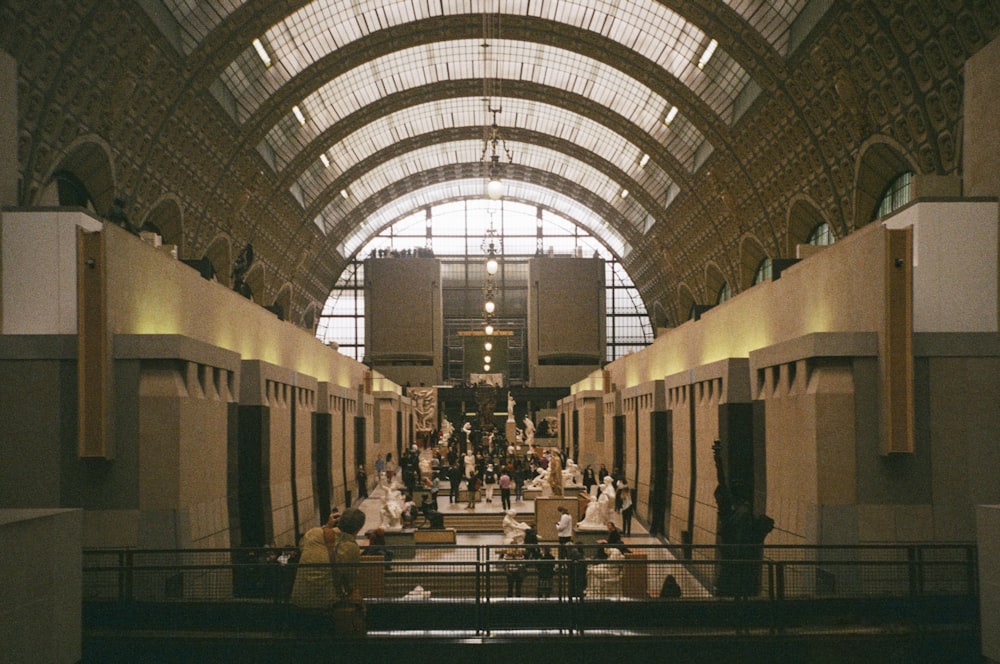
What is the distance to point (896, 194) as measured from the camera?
1141 inches

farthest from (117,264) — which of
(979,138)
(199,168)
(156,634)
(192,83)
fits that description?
(199,168)

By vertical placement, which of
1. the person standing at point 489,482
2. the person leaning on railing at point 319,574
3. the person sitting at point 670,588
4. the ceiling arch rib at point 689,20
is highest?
the ceiling arch rib at point 689,20

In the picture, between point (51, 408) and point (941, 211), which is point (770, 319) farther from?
point (51, 408)

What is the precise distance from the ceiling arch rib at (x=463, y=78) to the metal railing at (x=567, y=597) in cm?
3473

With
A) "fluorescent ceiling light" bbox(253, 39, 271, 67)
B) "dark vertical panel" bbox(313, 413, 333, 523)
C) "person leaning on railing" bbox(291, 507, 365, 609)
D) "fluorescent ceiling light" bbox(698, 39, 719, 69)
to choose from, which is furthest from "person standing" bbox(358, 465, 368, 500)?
"person leaning on railing" bbox(291, 507, 365, 609)

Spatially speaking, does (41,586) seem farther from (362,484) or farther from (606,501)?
(362,484)

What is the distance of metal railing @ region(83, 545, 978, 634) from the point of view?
1084 centimetres

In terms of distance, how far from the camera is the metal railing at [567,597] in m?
10.8

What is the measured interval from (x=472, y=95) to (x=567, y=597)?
3922 cm

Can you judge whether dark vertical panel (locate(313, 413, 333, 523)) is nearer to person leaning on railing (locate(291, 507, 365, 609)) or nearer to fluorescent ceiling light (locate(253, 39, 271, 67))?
fluorescent ceiling light (locate(253, 39, 271, 67))

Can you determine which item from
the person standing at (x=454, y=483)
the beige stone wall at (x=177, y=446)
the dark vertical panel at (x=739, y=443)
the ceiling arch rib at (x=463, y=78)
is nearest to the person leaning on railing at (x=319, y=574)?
the beige stone wall at (x=177, y=446)

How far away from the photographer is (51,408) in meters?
14.3

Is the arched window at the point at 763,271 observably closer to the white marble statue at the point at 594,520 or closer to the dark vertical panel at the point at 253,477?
the white marble statue at the point at 594,520

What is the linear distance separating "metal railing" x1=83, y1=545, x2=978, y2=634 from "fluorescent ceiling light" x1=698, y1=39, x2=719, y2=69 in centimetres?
2803
